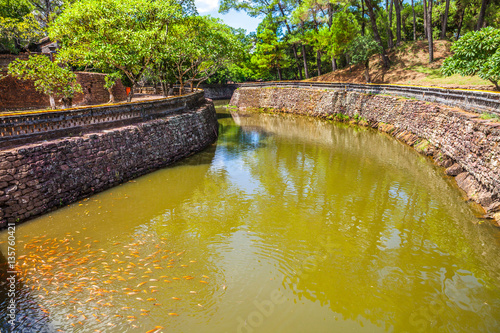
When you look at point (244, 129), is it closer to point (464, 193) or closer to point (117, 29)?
point (117, 29)

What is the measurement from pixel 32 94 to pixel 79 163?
14.5 metres

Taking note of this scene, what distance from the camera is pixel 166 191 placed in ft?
41.2

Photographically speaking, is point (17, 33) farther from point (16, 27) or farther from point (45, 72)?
point (45, 72)

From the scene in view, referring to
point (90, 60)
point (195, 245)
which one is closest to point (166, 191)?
point (195, 245)

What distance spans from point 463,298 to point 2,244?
39.2ft

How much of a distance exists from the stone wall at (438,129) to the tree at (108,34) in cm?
1665

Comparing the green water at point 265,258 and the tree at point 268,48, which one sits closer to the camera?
the green water at point 265,258

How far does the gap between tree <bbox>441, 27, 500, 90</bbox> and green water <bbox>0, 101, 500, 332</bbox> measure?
5972mm

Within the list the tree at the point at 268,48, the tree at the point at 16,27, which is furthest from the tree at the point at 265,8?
the tree at the point at 16,27

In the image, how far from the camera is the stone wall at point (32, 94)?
20016 mm

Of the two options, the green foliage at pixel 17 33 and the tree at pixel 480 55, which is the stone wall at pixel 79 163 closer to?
the tree at pixel 480 55

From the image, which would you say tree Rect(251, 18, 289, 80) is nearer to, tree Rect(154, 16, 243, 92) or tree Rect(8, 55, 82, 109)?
tree Rect(154, 16, 243, 92)

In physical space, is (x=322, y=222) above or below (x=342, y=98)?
below

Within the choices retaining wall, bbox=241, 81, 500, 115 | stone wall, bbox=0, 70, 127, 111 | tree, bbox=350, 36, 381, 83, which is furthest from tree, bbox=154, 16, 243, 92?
tree, bbox=350, 36, 381, 83
